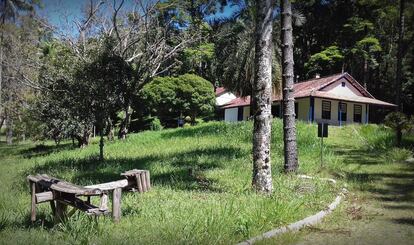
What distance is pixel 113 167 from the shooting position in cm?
1526

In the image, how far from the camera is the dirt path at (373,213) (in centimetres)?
685

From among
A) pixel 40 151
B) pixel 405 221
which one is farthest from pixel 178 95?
pixel 405 221

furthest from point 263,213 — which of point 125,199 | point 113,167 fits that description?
point 113,167

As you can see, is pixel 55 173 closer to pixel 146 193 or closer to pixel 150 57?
pixel 146 193

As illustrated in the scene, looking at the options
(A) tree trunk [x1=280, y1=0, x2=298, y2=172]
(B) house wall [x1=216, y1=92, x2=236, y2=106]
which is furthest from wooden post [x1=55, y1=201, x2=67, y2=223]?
(B) house wall [x1=216, y1=92, x2=236, y2=106]

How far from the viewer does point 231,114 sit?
5106 centimetres

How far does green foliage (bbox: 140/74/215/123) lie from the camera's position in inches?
1699

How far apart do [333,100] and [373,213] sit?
99.4ft

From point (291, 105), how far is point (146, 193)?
5.27 metres

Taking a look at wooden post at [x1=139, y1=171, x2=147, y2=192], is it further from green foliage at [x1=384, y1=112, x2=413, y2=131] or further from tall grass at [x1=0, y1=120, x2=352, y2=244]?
green foliage at [x1=384, y1=112, x2=413, y2=131]

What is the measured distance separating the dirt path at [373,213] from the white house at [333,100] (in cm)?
2200

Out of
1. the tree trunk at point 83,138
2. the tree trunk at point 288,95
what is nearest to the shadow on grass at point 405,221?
the tree trunk at point 288,95

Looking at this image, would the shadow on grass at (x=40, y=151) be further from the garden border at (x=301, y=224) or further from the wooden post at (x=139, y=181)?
the garden border at (x=301, y=224)

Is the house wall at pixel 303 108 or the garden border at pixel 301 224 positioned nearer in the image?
the garden border at pixel 301 224
